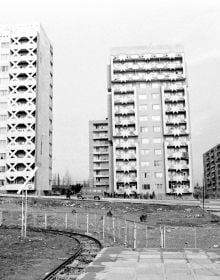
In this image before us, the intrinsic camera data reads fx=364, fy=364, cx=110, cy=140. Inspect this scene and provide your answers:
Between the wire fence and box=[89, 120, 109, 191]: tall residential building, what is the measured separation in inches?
3259

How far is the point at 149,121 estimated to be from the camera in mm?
91375

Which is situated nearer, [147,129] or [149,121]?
[147,129]

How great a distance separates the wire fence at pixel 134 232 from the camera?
84.9 ft

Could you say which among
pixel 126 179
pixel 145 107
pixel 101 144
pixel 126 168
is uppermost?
pixel 145 107

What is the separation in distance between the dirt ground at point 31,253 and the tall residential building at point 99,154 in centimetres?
9722

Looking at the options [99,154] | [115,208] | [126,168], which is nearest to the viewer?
[115,208]

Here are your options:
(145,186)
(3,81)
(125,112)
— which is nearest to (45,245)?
(145,186)

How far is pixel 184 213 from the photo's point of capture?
5319cm

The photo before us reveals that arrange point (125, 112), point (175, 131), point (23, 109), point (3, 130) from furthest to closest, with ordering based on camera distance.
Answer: point (125, 112) → point (175, 131) → point (3, 130) → point (23, 109)

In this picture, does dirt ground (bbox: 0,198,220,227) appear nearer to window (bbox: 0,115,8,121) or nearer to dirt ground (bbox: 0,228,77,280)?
dirt ground (bbox: 0,228,77,280)

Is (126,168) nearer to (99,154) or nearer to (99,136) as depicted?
(99,154)

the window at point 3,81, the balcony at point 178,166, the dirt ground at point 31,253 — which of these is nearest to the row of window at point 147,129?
the balcony at point 178,166

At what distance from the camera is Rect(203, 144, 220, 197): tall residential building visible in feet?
518

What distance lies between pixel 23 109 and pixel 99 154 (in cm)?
4742
